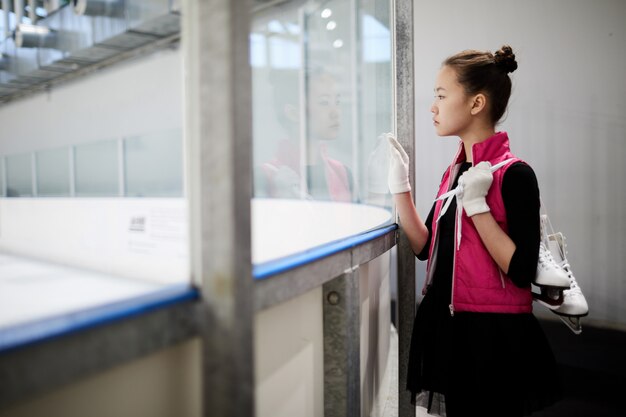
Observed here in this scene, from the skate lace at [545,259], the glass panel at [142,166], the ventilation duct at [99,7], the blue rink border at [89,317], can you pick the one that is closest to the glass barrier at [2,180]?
the glass panel at [142,166]

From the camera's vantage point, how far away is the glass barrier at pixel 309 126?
126cm

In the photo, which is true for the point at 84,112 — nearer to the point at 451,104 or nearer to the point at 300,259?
the point at 451,104

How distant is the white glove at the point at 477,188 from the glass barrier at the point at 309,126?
12.1 inches

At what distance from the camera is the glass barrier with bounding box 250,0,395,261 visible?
1.26 metres

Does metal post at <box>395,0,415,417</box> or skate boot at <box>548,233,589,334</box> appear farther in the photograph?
metal post at <box>395,0,415,417</box>

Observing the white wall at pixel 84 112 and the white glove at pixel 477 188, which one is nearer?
the white glove at pixel 477 188

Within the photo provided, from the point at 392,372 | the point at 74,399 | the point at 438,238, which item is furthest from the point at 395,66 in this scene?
the point at 392,372

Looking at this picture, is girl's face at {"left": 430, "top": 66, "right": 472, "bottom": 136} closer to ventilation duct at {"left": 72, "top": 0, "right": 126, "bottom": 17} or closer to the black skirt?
the black skirt

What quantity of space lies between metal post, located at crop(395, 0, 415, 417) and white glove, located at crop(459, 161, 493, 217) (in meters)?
0.31

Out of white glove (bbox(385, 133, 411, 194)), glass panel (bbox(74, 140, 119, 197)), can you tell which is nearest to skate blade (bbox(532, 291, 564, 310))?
white glove (bbox(385, 133, 411, 194))

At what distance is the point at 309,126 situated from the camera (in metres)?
1.91

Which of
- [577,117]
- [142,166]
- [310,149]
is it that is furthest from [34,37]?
[577,117]

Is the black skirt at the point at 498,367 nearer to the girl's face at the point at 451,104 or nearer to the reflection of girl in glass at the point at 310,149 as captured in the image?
the girl's face at the point at 451,104

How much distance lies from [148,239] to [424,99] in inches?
116
